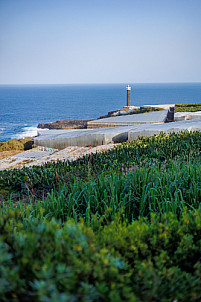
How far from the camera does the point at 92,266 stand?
4.90ft

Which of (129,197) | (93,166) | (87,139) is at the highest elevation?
(129,197)

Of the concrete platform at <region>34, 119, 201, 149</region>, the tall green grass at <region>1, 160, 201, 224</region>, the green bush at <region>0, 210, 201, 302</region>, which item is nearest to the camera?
the green bush at <region>0, 210, 201, 302</region>

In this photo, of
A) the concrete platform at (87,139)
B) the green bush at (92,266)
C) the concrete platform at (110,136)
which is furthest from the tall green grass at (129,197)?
the concrete platform at (87,139)

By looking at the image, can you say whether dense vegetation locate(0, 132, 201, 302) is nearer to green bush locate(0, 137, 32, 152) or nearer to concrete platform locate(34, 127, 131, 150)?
concrete platform locate(34, 127, 131, 150)

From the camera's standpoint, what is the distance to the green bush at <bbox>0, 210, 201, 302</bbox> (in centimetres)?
133

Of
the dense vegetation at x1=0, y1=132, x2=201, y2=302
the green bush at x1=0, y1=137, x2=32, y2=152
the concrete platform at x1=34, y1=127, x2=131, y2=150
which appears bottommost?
the green bush at x1=0, y1=137, x2=32, y2=152

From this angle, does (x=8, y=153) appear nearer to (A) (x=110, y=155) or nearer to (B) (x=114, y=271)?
(A) (x=110, y=155)

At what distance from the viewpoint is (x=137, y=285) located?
1565 mm

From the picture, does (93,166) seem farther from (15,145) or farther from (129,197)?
(15,145)

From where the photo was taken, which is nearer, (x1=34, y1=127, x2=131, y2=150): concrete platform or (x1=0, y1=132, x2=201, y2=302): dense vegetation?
(x1=0, y1=132, x2=201, y2=302): dense vegetation

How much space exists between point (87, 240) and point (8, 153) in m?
10.6

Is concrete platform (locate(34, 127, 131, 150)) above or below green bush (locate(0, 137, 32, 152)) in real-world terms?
above

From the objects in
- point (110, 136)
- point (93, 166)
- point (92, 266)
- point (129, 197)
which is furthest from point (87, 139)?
point (92, 266)

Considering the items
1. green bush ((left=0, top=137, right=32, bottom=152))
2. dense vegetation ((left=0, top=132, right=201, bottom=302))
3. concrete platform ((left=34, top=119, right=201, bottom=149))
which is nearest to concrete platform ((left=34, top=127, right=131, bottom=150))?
concrete platform ((left=34, top=119, right=201, bottom=149))
